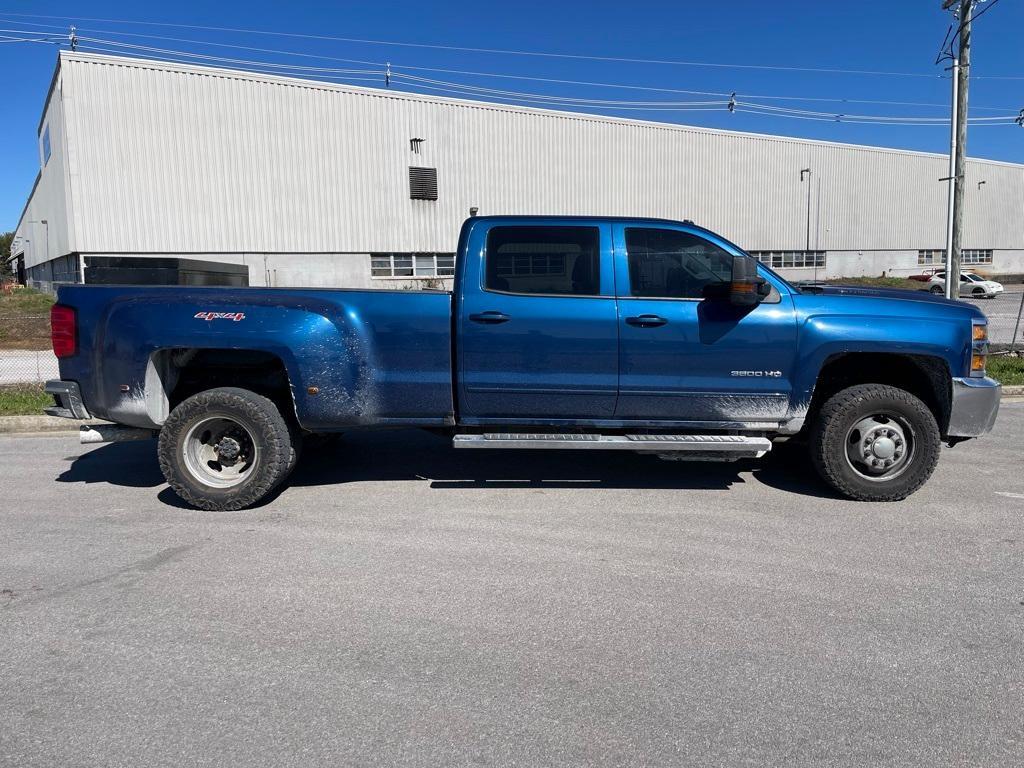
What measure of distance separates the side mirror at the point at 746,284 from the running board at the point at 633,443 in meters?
0.99

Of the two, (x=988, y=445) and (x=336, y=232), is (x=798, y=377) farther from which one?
(x=336, y=232)

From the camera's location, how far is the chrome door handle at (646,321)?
541 cm

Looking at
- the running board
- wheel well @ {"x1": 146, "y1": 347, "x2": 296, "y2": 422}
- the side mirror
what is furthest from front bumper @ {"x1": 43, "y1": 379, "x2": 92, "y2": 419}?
the side mirror

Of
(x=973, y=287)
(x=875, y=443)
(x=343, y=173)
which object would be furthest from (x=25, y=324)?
(x=973, y=287)

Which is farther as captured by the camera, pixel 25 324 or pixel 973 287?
pixel 973 287

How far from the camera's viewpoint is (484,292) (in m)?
5.46

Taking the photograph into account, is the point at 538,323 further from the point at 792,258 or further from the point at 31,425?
the point at 792,258

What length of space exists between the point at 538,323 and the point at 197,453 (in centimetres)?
265

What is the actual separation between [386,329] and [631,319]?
1.72 meters

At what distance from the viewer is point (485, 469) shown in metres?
6.65

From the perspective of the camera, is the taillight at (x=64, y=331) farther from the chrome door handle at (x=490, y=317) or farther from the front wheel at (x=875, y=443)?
the front wheel at (x=875, y=443)

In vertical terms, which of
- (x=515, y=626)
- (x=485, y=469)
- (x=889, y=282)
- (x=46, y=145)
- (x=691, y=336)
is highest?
(x=46, y=145)

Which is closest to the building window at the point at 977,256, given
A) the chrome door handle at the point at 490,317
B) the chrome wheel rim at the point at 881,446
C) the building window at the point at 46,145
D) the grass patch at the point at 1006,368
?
the grass patch at the point at 1006,368

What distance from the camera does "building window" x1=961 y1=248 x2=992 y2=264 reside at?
176 feet
